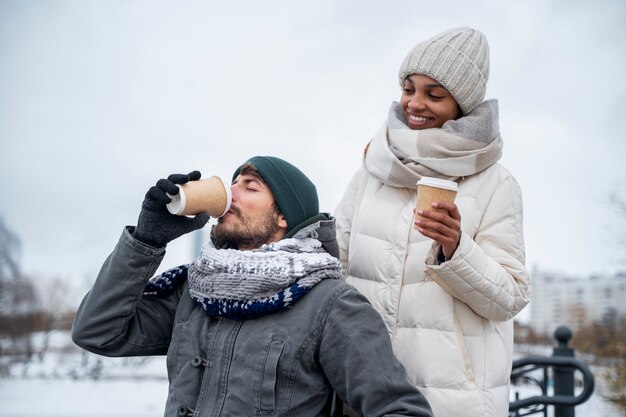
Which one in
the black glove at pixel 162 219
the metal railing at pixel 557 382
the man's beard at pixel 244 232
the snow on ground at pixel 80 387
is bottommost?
the snow on ground at pixel 80 387

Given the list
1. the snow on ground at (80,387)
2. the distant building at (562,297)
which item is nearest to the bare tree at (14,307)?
the snow on ground at (80,387)

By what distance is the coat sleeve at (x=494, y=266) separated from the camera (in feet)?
6.17

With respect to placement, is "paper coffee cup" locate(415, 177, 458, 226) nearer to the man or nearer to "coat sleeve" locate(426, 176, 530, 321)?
"coat sleeve" locate(426, 176, 530, 321)

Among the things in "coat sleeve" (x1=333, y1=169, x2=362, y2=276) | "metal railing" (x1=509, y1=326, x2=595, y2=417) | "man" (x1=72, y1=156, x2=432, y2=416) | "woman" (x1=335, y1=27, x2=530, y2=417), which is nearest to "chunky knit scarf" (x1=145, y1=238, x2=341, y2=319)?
"man" (x1=72, y1=156, x2=432, y2=416)

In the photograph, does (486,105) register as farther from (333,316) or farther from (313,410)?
(313,410)

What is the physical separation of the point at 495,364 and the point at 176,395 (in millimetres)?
1061

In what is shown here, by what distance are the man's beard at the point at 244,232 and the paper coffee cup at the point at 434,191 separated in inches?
23.7

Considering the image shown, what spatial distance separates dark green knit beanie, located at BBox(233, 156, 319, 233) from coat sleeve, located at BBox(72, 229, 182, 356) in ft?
1.51

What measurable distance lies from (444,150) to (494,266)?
16.9 inches

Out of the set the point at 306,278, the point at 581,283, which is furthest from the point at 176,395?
the point at 581,283

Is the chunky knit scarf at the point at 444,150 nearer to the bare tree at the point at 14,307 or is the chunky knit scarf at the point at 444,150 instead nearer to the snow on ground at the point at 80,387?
the snow on ground at the point at 80,387

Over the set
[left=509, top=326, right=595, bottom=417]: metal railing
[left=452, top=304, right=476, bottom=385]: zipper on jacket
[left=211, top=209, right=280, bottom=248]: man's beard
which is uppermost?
[left=211, top=209, right=280, bottom=248]: man's beard

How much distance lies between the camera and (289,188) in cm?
225

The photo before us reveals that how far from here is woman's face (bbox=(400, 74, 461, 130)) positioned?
2.21m
